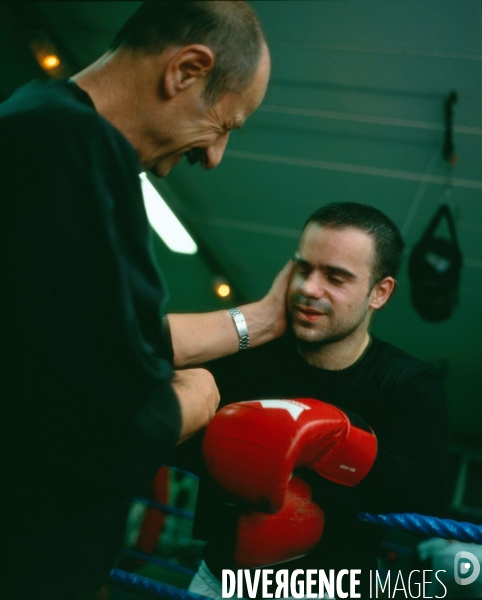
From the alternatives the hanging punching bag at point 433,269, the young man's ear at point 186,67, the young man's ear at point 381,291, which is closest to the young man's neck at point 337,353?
the young man's ear at point 381,291

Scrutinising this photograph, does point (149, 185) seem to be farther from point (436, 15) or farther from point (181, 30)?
point (181, 30)

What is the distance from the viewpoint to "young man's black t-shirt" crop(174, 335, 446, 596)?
991 mm

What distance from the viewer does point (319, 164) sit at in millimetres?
2676

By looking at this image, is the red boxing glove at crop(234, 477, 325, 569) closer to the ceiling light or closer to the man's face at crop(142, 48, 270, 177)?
the man's face at crop(142, 48, 270, 177)

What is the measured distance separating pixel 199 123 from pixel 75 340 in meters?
0.40

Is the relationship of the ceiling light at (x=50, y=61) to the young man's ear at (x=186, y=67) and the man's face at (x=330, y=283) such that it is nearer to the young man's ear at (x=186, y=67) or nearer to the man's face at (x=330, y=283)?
the man's face at (x=330, y=283)

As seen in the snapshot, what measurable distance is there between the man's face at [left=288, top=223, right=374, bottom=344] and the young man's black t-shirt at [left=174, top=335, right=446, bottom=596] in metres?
0.11

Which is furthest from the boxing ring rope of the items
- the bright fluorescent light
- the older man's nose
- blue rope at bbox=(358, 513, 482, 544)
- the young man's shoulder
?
Result: the bright fluorescent light

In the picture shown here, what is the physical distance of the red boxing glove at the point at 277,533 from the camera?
0.96 meters

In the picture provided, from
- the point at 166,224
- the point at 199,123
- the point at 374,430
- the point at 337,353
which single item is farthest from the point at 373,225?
the point at 166,224

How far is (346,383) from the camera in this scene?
1.26 m

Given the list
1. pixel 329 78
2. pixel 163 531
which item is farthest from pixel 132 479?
pixel 163 531

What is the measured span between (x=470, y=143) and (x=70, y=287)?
2413 mm

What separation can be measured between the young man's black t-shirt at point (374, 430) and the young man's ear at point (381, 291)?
0.35 feet
